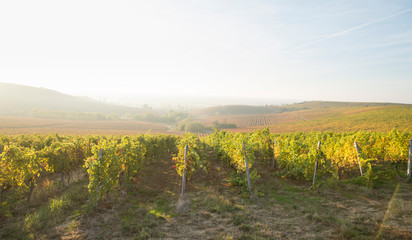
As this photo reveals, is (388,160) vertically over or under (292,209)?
over

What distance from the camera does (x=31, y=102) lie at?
123062 millimetres

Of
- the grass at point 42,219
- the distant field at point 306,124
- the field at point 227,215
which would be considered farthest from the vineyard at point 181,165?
the distant field at point 306,124

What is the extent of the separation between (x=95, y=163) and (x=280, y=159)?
1047 cm

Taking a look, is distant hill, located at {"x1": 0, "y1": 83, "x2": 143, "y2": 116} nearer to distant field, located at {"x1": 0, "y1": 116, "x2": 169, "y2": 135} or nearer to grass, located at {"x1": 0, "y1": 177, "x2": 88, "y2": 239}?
distant field, located at {"x1": 0, "y1": 116, "x2": 169, "y2": 135}

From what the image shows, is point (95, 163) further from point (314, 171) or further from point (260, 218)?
point (314, 171)

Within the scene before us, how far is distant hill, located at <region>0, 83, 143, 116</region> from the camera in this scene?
349 ft

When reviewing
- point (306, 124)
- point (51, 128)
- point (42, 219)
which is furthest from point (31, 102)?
point (306, 124)

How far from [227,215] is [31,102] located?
17294 centimetres

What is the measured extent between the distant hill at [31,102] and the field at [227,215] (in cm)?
13934

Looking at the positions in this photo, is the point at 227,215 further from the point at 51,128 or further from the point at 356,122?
the point at 51,128

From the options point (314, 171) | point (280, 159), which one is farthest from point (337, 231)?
point (280, 159)

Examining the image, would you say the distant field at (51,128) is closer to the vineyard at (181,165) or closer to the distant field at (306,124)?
the distant field at (306,124)

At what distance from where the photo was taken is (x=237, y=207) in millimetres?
7238

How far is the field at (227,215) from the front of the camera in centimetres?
544
